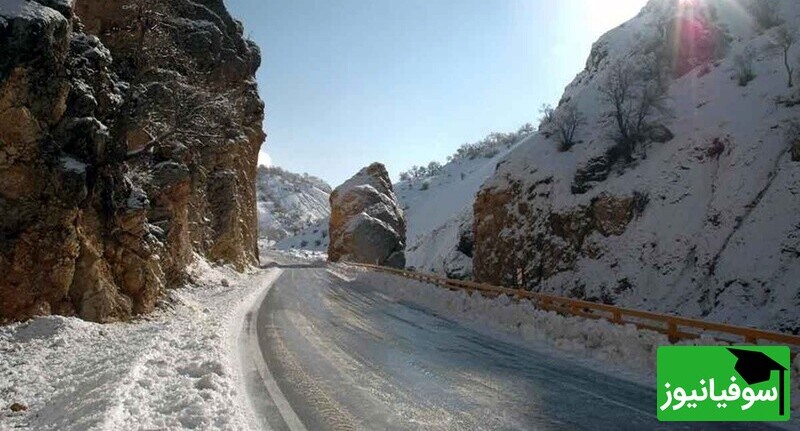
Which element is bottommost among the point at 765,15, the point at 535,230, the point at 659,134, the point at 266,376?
the point at 266,376

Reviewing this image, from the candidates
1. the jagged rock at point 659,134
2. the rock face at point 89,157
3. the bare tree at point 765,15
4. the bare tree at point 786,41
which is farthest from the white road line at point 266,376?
the bare tree at point 765,15

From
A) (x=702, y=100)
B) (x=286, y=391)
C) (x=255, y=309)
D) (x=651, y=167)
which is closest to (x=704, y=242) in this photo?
(x=651, y=167)

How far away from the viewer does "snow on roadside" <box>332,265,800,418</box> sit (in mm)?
10625

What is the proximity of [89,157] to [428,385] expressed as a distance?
9669mm

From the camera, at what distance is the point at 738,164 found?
22.6 m

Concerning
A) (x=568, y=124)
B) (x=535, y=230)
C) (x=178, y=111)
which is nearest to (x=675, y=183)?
(x=535, y=230)

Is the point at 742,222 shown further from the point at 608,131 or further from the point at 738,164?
the point at 608,131

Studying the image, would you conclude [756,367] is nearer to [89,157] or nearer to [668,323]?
[668,323]

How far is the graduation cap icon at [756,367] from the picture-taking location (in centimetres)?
709

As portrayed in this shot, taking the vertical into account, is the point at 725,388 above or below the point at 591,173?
below

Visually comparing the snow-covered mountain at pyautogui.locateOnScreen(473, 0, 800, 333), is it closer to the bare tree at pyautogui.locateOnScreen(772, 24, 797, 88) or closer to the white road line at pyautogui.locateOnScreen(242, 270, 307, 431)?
the bare tree at pyautogui.locateOnScreen(772, 24, 797, 88)

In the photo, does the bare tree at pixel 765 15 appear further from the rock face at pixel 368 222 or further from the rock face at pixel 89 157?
the rock face at pixel 368 222

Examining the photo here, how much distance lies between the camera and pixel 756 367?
7438 mm

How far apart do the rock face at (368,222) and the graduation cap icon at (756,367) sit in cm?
5297
